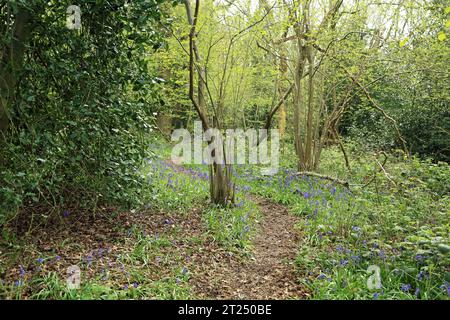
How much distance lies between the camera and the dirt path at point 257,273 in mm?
2973

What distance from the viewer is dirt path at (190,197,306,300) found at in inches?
117

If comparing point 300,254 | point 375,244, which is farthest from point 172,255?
point 375,244

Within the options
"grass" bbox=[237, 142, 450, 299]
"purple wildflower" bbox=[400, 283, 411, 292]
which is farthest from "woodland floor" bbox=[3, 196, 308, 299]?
"purple wildflower" bbox=[400, 283, 411, 292]

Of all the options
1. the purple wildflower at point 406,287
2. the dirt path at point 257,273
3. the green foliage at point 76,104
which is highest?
the green foliage at point 76,104

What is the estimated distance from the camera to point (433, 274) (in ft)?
9.24

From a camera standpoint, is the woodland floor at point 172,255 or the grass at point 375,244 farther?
the woodland floor at point 172,255

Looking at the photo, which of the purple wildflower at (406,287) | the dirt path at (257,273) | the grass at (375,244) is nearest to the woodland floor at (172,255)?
the dirt path at (257,273)

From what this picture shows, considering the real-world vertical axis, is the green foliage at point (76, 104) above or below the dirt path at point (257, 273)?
above

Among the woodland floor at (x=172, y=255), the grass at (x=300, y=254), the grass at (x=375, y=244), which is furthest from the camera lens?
the woodland floor at (x=172, y=255)

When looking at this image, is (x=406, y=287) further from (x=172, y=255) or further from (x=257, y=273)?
(x=172, y=255)

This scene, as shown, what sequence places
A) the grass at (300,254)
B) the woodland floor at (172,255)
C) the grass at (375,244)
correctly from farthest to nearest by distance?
the woodland floor at (172,255)
the grass at (375,244)
the grass at (300,254)

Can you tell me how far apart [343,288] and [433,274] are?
0.75 metres

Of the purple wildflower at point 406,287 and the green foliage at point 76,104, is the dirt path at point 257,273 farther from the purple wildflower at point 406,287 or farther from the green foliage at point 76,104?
the green foliage at point 76,104
